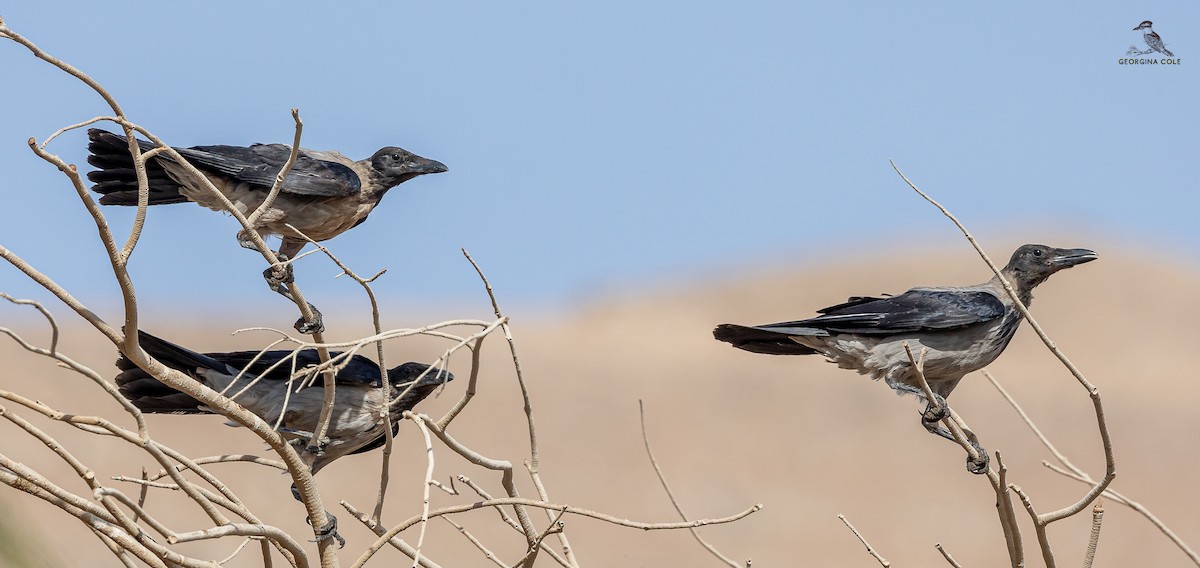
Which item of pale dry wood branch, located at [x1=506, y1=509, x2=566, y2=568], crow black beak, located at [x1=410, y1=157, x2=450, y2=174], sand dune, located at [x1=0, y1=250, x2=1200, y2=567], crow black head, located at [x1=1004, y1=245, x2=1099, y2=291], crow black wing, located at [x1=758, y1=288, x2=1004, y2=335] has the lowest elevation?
sand dune, located at [x1=0, y1=250, x2=1200, y2=567]

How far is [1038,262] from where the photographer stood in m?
7.17

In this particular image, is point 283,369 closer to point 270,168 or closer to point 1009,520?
point 270,168

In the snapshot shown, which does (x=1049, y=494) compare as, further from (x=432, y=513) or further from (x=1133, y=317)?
(x=432, y=513)

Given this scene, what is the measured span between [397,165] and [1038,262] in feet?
12.3

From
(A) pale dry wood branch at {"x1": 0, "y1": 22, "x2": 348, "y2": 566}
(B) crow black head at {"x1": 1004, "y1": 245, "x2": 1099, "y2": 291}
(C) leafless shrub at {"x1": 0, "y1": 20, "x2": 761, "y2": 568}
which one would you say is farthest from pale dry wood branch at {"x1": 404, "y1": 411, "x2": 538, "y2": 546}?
(B) crow black head at {"x1": 1004, "y1": 245, "x2": 1099, "y2": 291}

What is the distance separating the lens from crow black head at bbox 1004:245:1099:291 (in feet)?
23.1

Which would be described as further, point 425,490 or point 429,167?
point 429,167

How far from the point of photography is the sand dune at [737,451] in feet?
75.3

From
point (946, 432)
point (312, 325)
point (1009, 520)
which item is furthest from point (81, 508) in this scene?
point (946, 432)

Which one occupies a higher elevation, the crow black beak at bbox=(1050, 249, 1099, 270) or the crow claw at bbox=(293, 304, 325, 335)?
the crow claw at bbox=(293, 304, 325, 335)

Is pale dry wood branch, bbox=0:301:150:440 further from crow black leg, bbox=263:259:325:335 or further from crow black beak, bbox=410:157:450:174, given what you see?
crow black beak, bbox=410:157:450:174

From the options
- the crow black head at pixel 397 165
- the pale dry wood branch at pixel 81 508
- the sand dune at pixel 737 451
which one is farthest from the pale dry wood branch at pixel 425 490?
the sand dune at pixel 737 451

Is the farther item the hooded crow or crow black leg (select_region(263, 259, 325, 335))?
the hooded crow

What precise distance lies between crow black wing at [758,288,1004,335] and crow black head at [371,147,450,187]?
89.5 inches
